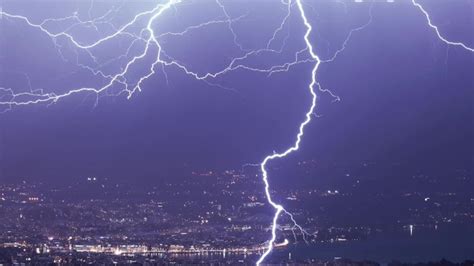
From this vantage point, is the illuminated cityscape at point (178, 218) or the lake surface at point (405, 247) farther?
the lake surface at point (405, 247)

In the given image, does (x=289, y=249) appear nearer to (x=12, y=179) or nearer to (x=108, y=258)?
(x=108, y=258)

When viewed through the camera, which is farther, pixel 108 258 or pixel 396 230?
pixel 396 230

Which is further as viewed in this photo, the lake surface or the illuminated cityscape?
the lake surface

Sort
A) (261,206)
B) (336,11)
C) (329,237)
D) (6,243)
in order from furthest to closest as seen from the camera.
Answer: (329,237) → (261,206) → (6,243) → (336,11)

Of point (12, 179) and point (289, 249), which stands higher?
point (12, 179)

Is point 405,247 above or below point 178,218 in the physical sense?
below

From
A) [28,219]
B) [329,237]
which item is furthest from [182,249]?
[329,237]

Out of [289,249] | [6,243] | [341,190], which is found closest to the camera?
[6,243]

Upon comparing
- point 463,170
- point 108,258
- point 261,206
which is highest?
point 463,170

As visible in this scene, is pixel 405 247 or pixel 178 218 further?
pixel 405 247
